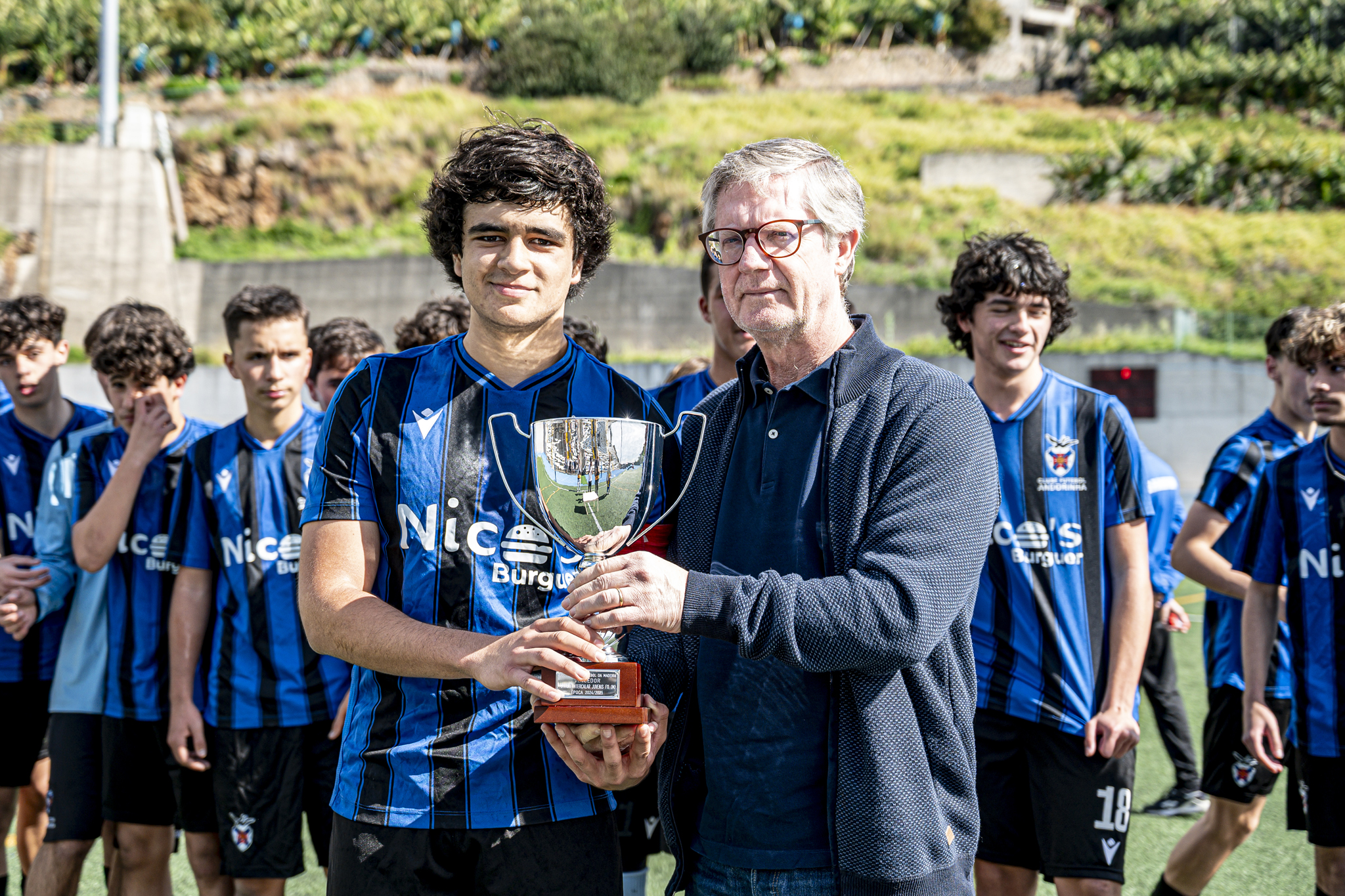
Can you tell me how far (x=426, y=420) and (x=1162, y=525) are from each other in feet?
14.0

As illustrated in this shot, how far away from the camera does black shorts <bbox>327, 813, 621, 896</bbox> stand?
2117 millimetres

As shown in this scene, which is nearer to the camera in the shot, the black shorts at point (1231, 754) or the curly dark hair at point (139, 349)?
the curly dark hair at point (139, 349)

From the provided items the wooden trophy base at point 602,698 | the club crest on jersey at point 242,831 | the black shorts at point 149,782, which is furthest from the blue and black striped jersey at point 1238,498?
the black shorts at point 149,782

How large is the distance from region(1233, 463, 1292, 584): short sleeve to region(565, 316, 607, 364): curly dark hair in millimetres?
2350

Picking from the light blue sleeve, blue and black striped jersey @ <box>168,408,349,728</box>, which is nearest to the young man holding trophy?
blue and black striped jersey @ <box>168,408,349,728</box>

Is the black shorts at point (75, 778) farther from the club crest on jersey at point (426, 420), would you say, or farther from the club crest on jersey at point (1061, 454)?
the club crest on jersey at point (1061, 454)

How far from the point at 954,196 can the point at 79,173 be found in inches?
773

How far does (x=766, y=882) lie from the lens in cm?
194

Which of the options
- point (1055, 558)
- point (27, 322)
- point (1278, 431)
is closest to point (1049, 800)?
point (1055, 558)

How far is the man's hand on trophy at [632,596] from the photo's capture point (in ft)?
5.56

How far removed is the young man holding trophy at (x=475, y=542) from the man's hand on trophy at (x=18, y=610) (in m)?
2.28

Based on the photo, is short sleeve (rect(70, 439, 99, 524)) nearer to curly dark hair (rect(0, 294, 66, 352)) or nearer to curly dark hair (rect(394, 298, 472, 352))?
curly dark hair (rect(0, 294, 66, 352))

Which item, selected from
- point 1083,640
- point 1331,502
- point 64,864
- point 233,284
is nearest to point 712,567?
point 1083,640

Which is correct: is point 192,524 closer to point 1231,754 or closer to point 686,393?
point 686,393
